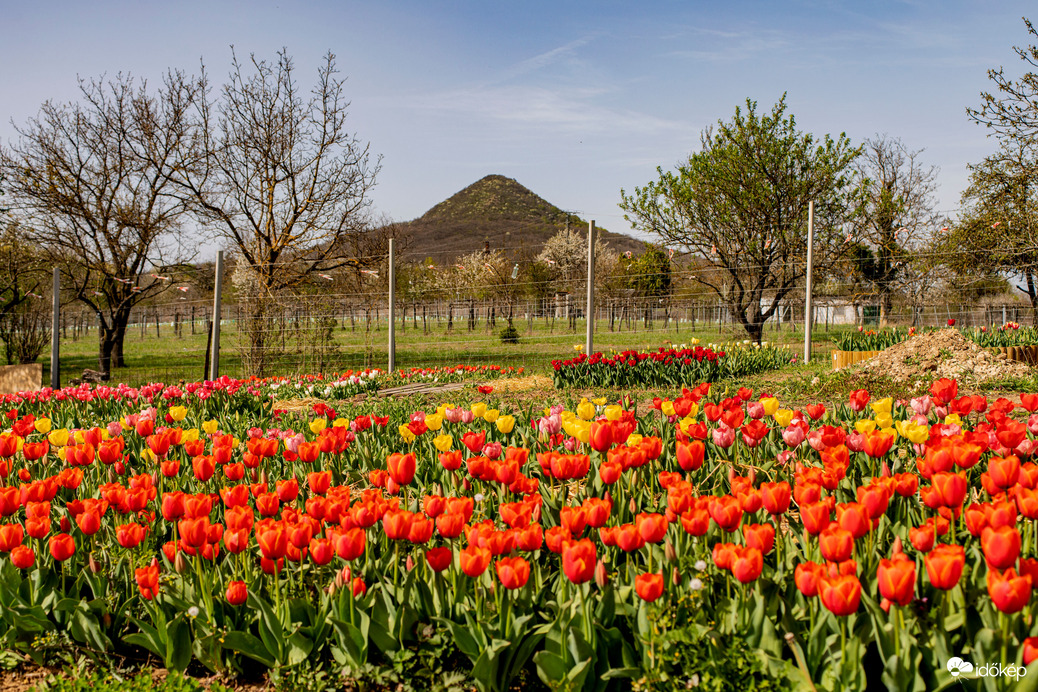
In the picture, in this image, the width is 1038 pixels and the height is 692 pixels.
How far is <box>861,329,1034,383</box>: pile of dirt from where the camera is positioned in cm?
688

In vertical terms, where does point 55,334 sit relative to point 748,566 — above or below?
above

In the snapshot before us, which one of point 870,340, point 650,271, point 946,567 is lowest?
point 946,567

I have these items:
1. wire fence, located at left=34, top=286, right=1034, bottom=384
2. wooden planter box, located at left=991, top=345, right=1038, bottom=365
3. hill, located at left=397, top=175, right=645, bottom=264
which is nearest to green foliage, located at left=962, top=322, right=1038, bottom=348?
wooden planter box, located at left=991, top=345, right=1038, bottom=365

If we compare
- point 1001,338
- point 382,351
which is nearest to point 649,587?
point 1001,338

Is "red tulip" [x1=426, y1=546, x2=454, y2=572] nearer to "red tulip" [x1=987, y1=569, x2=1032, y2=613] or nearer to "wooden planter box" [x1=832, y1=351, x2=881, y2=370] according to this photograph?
"red tulip" [x1=987, y1=569, x2=1032, y2=613]

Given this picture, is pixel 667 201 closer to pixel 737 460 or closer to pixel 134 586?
pixel 737 460

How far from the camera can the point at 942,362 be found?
710 centimetres

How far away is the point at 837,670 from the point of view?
1502 millimetres

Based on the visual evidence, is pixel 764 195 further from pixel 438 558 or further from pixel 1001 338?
pixel 438 558

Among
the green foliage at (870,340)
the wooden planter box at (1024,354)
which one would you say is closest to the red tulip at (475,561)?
the wooden planter box at (1024,354)

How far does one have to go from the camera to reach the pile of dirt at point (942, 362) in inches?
271

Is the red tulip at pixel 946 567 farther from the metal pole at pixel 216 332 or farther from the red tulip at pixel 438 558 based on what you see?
the metal pole at pixel 216 332

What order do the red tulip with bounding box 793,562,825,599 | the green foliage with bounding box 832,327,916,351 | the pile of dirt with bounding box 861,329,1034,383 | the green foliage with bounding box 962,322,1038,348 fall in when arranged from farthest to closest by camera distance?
the green foliage with bounding box 832,327,916,351 → the green foliage with bounding box 962,322,1038,348 → the pile of dirt with bounding box 861,329,1034,383 → the red tulip with bounding box 793,562,825,599

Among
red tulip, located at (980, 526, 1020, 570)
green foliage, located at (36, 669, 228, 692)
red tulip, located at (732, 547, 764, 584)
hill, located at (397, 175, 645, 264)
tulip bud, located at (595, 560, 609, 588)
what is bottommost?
green foliage, located at (36, 669, 228, 692)
